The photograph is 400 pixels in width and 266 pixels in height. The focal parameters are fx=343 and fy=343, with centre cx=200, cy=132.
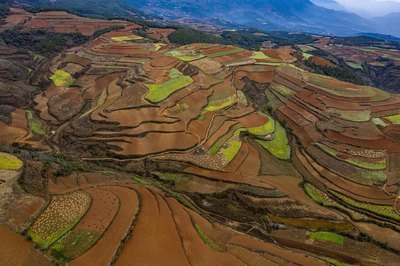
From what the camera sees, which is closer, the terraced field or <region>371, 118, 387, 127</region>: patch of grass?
the terraced field

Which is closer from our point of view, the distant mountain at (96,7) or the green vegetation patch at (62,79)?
the green vegetation patch at (62,79)

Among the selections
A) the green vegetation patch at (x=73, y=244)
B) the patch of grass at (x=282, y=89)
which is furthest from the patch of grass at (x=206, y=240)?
the patch of grass at (x=282, y=89)

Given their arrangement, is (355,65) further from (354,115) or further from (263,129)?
(263,129)

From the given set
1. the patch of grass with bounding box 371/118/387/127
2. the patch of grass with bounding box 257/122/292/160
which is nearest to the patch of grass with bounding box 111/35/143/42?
the patch of grass with bounding box 257/122/292/160

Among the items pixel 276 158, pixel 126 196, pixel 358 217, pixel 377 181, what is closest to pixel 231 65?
pixel 276 158

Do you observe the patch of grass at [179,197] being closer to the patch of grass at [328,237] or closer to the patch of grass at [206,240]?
the patch of grass at [206,240]

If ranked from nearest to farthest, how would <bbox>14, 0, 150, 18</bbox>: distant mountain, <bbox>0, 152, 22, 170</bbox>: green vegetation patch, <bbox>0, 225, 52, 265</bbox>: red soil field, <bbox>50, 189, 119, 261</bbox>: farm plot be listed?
<bbox>0, 225, 52, 265</bbox>: red soil field, <bbox>50, 189, 119, 261</bbox>: farm plot, <bbox>0, 152, 22, 170</bbox>: green vegetation patch, <bbox>14, 0, 150, 18</bbox>: distant mountain

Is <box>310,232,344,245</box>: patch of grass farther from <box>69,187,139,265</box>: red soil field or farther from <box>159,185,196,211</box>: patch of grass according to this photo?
<box>69,187,139,265</box>: red soil field
